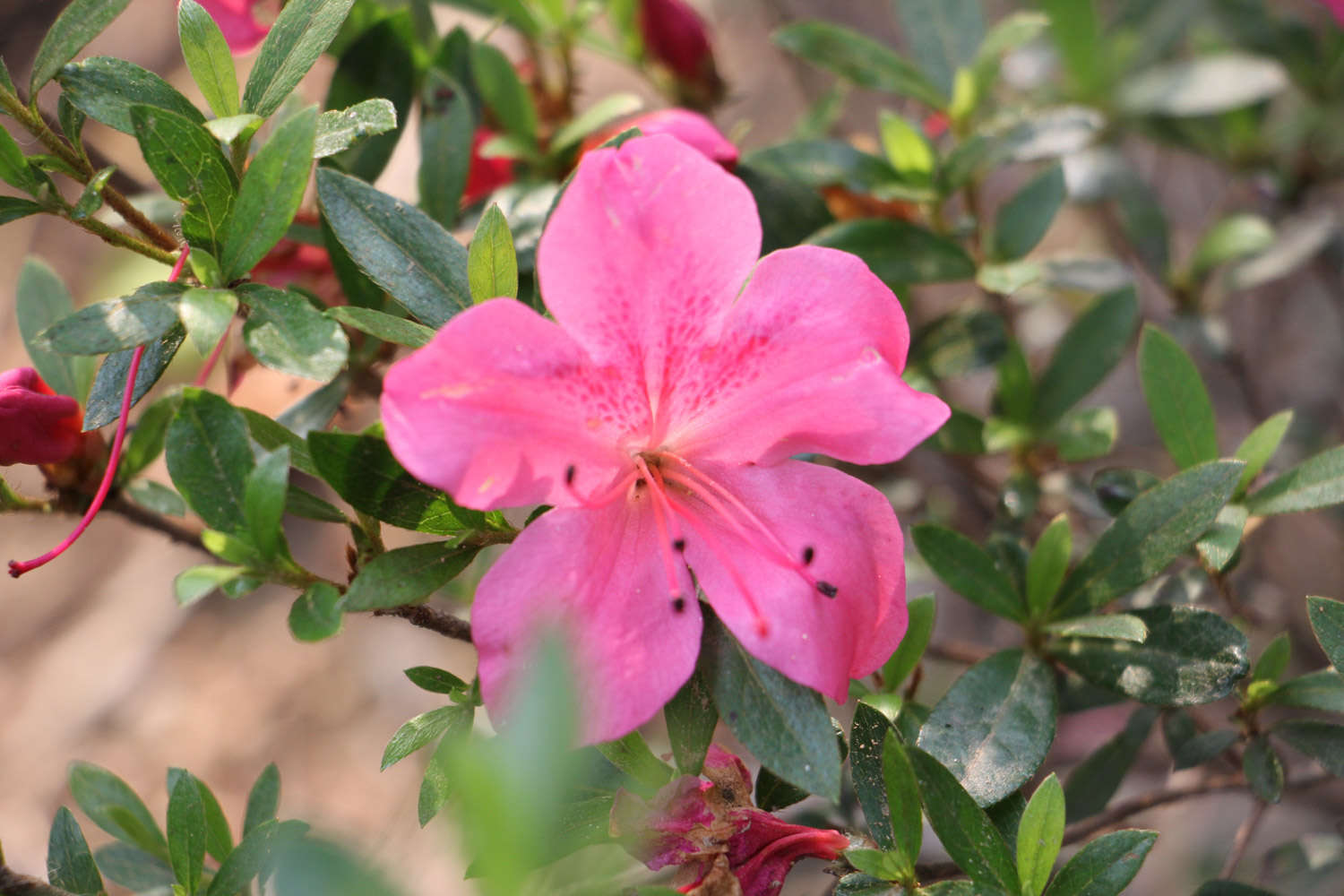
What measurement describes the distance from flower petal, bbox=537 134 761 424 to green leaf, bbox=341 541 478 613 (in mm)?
181

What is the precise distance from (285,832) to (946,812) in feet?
1.65

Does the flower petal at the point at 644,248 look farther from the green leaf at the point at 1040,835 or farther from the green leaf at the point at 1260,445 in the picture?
the green leaf at the point at 1260,445

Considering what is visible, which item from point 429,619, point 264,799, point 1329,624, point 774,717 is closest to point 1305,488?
point 1329,624

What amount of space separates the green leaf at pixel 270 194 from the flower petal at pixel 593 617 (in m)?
0.28

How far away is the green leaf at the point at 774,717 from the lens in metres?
0.74

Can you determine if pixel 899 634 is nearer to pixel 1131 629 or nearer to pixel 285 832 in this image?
pixel 1131 629

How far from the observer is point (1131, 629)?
0.82 m

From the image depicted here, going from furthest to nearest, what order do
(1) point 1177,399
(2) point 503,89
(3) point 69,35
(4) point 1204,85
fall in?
(4) point 1204,85 → (2) point 503,89 → (1) point 1177,399 → (3) point 69,35

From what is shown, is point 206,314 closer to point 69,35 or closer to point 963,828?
point 69,35

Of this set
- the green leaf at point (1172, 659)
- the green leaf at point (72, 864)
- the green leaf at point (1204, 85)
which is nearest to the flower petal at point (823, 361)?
the green leaf at point (1172, 659)

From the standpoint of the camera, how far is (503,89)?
128 cm

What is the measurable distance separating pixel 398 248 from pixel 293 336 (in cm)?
15

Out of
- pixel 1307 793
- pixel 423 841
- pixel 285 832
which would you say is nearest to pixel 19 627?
Answer: pixel 423 841

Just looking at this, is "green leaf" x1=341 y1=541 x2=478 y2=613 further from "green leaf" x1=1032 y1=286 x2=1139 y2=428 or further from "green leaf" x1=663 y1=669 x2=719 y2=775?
"green leaf" x1=1032 y1=286 x2=1139 y2=428
